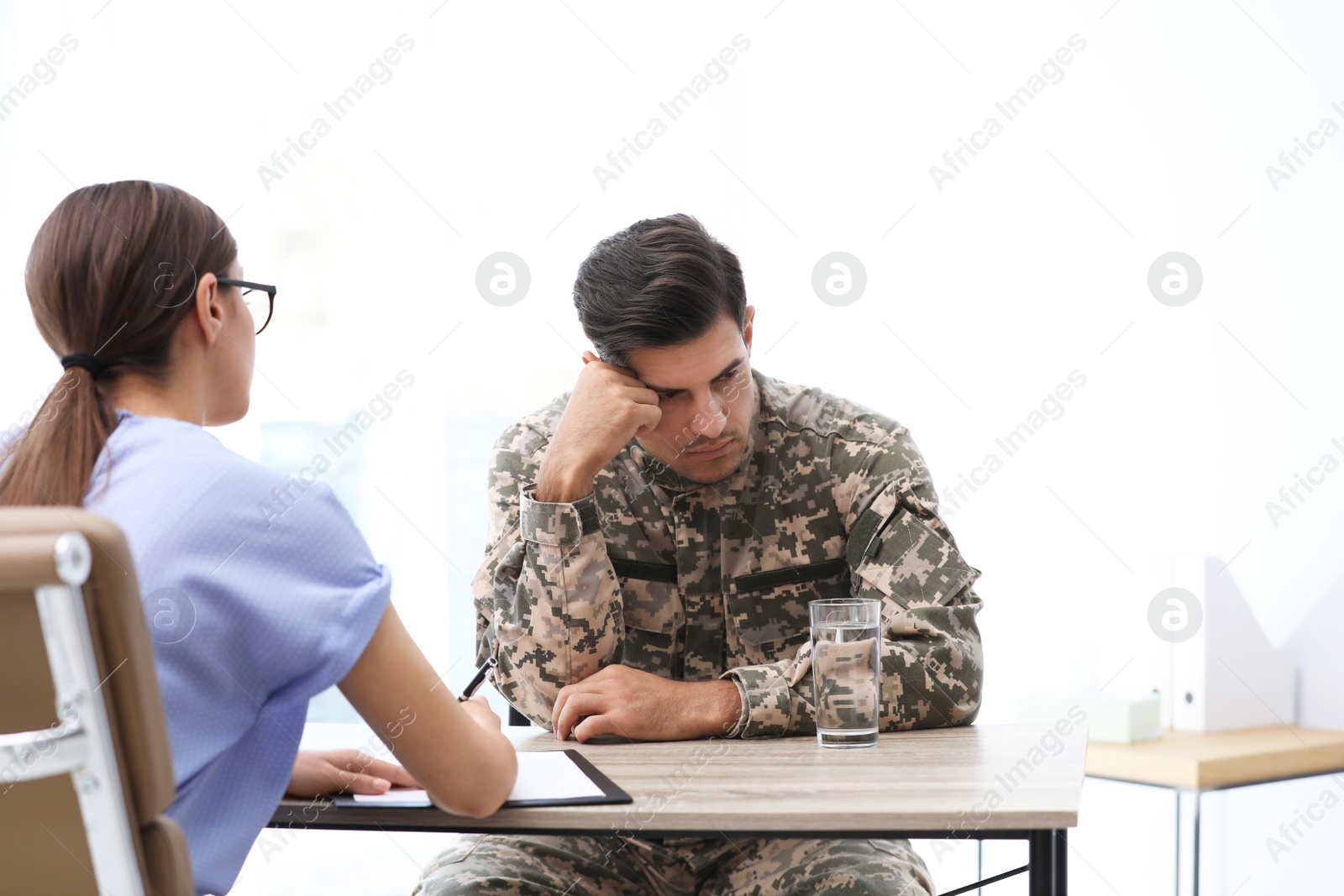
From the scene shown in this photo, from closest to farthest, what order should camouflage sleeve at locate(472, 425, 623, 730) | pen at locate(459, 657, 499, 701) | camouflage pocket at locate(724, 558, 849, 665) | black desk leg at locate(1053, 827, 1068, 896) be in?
black desk leg at locate(1053, 827, 1068, 896) < pen at locate(459, 657, 499, 701) < camouflage sleeve at locate(472, 425, 623, 730) < camouflage pocket at locate(724, 558, 849, 665)

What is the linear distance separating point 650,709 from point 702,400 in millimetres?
427

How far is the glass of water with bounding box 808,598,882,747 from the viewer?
1.20 metres

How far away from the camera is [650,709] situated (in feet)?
4.36

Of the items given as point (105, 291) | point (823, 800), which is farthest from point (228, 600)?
point (823, 800)

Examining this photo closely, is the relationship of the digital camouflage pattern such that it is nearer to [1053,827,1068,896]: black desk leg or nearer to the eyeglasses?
[1053,827,1068,896]: black desk leg

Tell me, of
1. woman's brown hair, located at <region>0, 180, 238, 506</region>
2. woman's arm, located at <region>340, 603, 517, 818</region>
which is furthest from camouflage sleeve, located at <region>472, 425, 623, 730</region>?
woman's brown hair, located at <region>0, 180, 238, 506</region>

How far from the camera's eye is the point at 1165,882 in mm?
2146

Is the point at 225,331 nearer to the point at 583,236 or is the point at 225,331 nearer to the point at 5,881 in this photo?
the point at 5,881

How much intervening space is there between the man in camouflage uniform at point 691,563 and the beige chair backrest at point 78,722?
2.04 feet

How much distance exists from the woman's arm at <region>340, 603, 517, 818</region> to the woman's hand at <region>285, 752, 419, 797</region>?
138 mm

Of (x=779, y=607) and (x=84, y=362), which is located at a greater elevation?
(x=84, y=362)

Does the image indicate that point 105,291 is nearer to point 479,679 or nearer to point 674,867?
point 479,679

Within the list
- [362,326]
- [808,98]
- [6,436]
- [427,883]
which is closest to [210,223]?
[6,436]

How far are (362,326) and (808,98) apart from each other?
4.08ft
